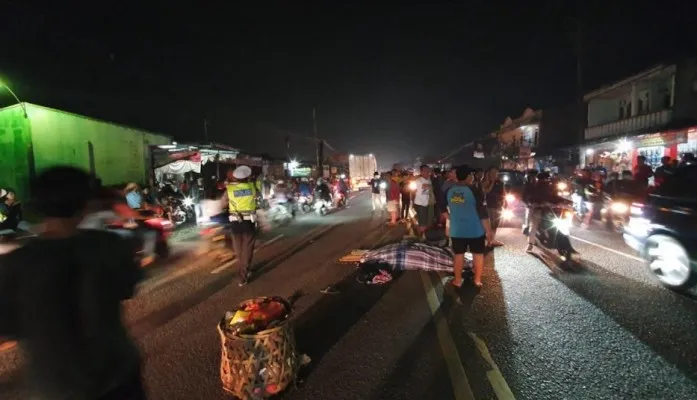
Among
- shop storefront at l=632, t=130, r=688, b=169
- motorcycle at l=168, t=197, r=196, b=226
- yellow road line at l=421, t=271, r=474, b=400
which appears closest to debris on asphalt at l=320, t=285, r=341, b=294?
yellow road line at l=421, t=271, r=474, b=400

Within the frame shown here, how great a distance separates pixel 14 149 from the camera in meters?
13.5

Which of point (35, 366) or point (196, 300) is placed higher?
point (35, 366)

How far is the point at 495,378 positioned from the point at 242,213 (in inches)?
189

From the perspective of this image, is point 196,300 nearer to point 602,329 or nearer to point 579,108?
point 602,329

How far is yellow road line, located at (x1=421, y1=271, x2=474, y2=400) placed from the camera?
3.40 m

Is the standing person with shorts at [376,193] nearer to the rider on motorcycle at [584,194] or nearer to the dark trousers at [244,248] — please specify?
the rider on motorcycle at [584,194]

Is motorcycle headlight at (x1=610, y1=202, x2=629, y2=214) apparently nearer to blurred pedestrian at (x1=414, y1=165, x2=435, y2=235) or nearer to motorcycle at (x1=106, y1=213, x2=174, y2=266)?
blurred pedestrian at (x1=414, y1=165, x2=435, y2=235)

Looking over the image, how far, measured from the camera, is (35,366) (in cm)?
177

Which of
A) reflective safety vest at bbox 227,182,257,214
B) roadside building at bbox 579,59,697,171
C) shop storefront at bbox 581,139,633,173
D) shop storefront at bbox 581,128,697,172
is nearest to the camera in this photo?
reflective safety vest at bbox 227,182,257,214

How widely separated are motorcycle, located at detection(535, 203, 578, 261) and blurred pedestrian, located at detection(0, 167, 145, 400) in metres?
7.92

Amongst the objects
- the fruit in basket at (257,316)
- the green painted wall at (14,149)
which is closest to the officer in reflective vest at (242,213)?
the fruit in basket at (257,316)

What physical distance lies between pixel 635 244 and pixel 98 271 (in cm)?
736

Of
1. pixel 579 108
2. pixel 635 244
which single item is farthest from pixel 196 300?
pixel 579 108

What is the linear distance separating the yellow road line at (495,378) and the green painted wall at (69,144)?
48.3ft
